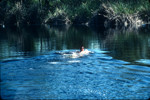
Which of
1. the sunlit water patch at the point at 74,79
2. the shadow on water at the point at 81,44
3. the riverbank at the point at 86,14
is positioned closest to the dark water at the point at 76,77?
the sunlit water patch at the point at 74,79

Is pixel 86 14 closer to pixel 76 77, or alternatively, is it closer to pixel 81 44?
pixel 81 44

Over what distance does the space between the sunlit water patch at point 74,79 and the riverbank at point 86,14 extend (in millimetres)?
55433

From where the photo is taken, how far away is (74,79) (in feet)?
59.6

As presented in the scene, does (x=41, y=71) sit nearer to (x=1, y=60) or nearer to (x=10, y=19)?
(x=1, y=60)

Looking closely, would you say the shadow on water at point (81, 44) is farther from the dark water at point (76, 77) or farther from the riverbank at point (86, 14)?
the riverbank at point (86, 14)

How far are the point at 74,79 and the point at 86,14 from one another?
261 feet

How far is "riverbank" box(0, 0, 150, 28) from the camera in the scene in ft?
262

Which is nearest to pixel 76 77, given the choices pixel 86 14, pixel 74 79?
pixel 74 79

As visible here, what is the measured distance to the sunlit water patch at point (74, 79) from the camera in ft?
49.1

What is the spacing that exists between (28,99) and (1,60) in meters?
12.5

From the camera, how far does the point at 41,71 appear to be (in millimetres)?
20844

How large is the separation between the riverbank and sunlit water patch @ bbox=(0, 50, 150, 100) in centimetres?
5543

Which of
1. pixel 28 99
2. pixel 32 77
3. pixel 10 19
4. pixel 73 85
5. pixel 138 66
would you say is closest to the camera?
pixel 28 99

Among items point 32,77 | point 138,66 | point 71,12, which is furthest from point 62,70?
point 71,12
